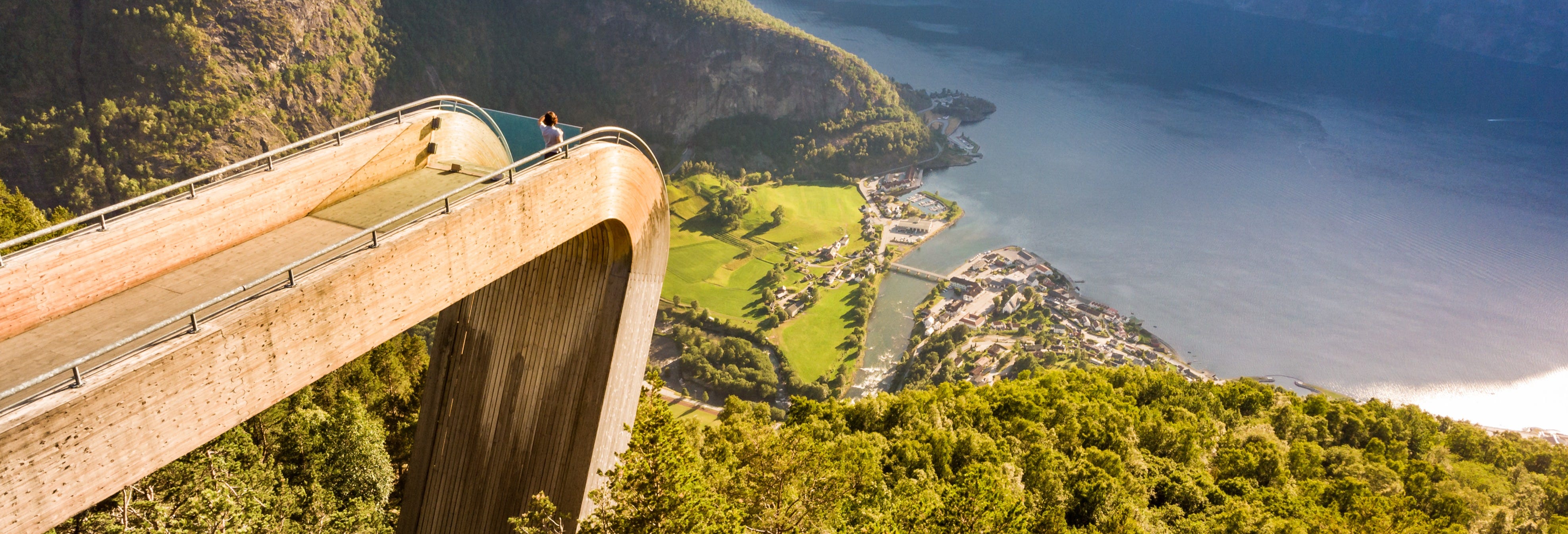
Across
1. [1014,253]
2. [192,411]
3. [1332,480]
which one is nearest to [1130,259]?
[1014,253]

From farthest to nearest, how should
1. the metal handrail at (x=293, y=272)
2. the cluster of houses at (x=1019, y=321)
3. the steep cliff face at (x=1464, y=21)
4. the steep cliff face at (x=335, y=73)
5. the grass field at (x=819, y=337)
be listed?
the steep cliff face at (x=1464, y=21) < the grass field at (x=819, y=337) < the cluster of houses at (x=1019, y=321) < the steep cliff face at (x=335, y=73) < the metal handrail at (x=293, y=272)

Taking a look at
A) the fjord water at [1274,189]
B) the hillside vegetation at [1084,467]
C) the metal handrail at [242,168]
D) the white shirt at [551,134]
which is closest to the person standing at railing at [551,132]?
the white shirt at [551,134]

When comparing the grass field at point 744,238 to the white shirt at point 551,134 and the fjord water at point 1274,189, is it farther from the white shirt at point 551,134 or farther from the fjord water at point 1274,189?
the white shirt at point 551,134

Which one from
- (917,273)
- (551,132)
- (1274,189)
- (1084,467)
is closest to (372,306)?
(551,132)

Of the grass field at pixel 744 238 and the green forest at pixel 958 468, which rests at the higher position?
the green forest at pixel 958 468

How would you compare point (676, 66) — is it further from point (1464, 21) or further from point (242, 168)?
point (1464, 21)

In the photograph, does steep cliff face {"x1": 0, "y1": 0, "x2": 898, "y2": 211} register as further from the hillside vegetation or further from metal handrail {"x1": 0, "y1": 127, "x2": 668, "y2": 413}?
metal handrail {"x1": 0, "y1": 127, "x2": 668, "y2": 413}

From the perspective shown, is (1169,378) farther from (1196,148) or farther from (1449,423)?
(1196,148)
